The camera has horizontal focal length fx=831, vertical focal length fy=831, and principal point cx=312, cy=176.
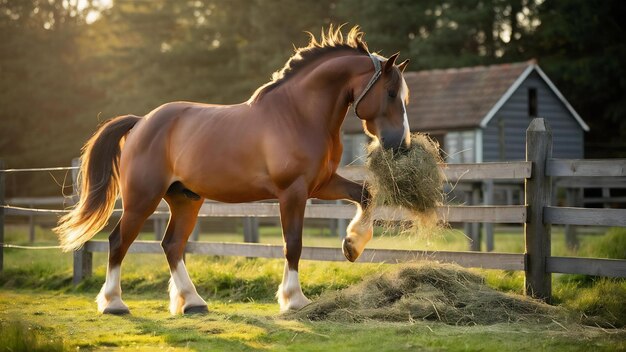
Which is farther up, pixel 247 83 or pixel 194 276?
pixel 247 83

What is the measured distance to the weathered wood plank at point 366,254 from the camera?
7.54 metres

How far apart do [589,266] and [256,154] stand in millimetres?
2963

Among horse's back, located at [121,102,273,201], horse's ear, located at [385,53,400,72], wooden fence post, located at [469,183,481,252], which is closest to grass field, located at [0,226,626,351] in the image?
horse's back, located at [121,102,273,201]

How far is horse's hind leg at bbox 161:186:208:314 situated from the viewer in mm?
7367

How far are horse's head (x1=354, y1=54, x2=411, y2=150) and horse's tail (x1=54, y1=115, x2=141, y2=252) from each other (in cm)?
270

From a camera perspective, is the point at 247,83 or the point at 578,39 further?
the point at 247,83

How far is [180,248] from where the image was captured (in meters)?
7.75

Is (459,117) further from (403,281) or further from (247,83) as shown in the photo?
(403,281)

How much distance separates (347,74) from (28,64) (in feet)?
118

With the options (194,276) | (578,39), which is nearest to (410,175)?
(194,276)

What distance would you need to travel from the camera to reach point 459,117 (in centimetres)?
3017

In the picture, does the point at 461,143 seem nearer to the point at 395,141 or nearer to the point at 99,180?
the point at 99,180

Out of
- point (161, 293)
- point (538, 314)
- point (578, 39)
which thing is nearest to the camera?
point (538, 314)

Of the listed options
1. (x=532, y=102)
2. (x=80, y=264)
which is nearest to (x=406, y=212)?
(x=80, y=264)
